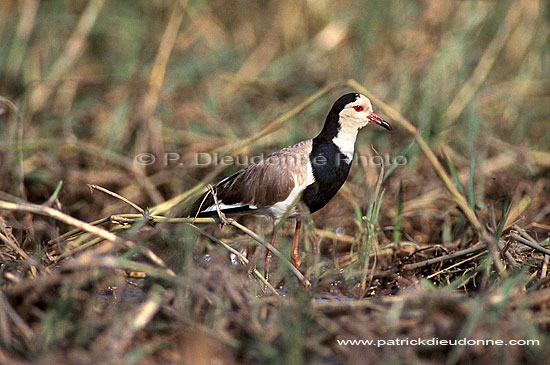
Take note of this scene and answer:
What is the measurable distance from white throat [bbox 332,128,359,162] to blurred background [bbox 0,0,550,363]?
170 millimetres

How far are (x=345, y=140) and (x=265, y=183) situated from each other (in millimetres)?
547

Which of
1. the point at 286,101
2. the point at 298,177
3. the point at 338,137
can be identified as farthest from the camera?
Answer: the point at 286,101

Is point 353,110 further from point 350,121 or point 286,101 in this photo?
point 286,101

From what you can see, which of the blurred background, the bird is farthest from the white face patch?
the blurred background

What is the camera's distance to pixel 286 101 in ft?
19.6

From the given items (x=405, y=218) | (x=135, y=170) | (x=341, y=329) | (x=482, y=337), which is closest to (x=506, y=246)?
(x=482, y=337)

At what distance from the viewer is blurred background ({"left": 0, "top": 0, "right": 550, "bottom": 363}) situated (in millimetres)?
4355

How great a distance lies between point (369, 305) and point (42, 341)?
46.0 inches

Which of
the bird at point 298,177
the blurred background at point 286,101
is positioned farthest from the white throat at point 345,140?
the blurred background at point 286,101

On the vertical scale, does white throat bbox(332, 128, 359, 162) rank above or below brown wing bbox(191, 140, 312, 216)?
above

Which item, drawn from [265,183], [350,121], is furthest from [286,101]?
[265,183]

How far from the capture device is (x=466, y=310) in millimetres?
2340

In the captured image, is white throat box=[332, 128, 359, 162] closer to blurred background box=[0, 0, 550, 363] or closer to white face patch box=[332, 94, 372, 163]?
white face patch box=[332, 94, 372, 163]

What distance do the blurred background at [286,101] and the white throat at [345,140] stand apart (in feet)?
0.56
